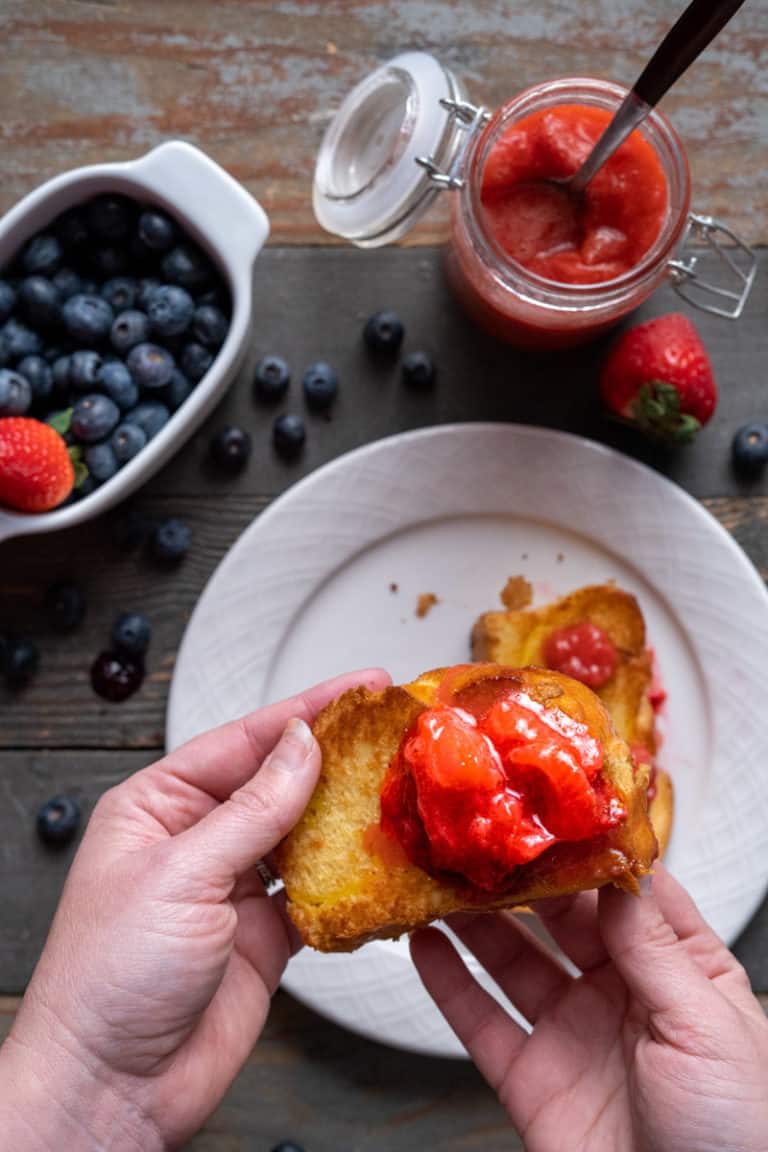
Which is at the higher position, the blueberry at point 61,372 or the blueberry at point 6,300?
the blueberry at point 6,300

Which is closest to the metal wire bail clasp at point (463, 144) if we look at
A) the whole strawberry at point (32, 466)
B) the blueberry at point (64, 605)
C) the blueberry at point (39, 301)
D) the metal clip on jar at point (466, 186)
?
the metal clip on jar at point (466, 186)

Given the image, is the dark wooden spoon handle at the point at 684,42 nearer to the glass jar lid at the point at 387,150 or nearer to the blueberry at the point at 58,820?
the glass jar lid at the point at 387,150

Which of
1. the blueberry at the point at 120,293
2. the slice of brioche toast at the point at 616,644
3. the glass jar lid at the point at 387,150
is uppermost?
the glass jar lid at the point at 387,150

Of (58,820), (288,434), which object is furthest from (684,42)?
(58,820)

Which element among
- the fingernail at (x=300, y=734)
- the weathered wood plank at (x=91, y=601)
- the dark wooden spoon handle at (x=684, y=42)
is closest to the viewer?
the dark wooden spoon handle at (x=684, y=42)

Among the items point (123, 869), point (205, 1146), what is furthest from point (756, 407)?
point (205, 1146)

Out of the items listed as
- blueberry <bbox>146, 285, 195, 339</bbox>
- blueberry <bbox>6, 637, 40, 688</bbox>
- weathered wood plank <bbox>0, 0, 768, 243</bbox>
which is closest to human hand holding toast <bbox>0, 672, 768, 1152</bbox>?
blueberry <bbox>6, 637, 40, 688</bbox>

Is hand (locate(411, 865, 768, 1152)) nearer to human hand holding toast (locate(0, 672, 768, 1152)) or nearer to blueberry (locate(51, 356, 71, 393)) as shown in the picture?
human hand holding toast (locate(0, 672, 768, 1152))

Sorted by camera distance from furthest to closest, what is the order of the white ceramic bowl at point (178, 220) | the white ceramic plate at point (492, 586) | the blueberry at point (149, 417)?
the white ceramic plate at point (492, 586) < the blueberry at point (149, 417) < the white ceramic bowl at point (178, 220)

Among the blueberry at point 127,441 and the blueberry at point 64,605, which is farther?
the blueberry at point 64,605
